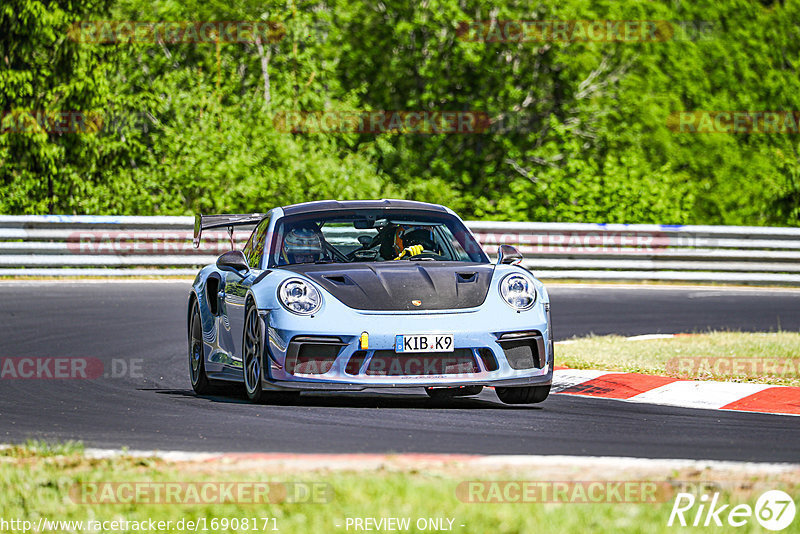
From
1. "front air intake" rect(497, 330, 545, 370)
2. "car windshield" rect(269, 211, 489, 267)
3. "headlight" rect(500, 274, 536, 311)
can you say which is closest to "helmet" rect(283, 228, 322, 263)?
"car windshield" rect(269, 211, 489, 267)

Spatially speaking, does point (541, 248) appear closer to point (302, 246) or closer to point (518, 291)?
point (302, 246)

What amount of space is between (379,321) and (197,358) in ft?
7.54

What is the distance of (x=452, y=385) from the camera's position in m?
7.84

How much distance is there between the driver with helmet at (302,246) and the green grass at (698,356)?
8.29 feet

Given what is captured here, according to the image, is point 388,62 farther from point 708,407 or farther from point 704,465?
point 704,465

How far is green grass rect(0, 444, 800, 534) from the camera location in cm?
451

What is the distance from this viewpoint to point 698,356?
11.0m

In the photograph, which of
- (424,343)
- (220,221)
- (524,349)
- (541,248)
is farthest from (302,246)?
(541,248)

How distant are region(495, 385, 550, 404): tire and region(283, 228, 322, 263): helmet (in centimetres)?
153

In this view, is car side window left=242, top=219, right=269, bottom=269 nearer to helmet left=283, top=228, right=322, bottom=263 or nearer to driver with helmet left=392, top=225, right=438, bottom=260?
helmet left=283, top=228, right=322, bottom=263

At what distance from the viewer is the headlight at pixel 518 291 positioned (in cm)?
816

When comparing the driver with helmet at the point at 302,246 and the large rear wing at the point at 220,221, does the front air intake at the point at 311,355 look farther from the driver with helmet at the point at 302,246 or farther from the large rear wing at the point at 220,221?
the large rear wing at the point at 220,221

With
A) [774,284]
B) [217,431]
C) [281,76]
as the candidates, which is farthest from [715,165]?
[217,431]

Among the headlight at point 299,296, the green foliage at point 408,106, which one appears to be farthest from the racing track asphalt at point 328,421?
the green foliage at point 408,106
